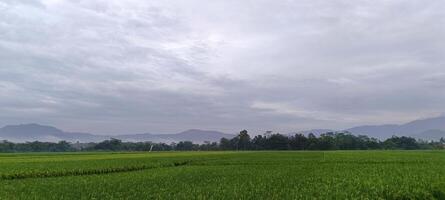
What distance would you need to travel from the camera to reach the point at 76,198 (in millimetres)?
15953

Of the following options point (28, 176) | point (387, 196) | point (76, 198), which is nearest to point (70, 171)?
point (28, 176)

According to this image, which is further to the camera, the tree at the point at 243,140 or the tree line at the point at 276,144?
the tree at the point at 243,140

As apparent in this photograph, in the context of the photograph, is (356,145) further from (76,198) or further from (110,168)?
(76,198)

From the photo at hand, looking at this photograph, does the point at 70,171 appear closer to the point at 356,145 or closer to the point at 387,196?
the point at 387,196

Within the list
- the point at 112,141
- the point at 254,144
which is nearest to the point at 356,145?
the point at 254,144

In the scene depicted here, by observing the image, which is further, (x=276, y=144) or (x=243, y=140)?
(x=243, y=140)

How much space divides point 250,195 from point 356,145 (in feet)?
496

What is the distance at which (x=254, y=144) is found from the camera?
570 feet

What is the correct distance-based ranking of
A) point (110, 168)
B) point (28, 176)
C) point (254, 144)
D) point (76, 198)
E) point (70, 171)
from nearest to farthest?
point (76, 198) < point (28, 176) < point (70, 171) < point (110, 168) < point (254, 144)

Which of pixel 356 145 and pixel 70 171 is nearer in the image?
pixel 70 171

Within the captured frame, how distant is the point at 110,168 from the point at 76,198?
2120 centimetres

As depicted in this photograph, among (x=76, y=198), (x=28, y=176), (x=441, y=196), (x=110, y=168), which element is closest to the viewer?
(x=76, y=198)

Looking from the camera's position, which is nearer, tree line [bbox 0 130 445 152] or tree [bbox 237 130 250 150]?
tree line [bbox 0 130 445 152]

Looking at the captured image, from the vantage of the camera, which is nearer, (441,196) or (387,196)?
(387,196)
